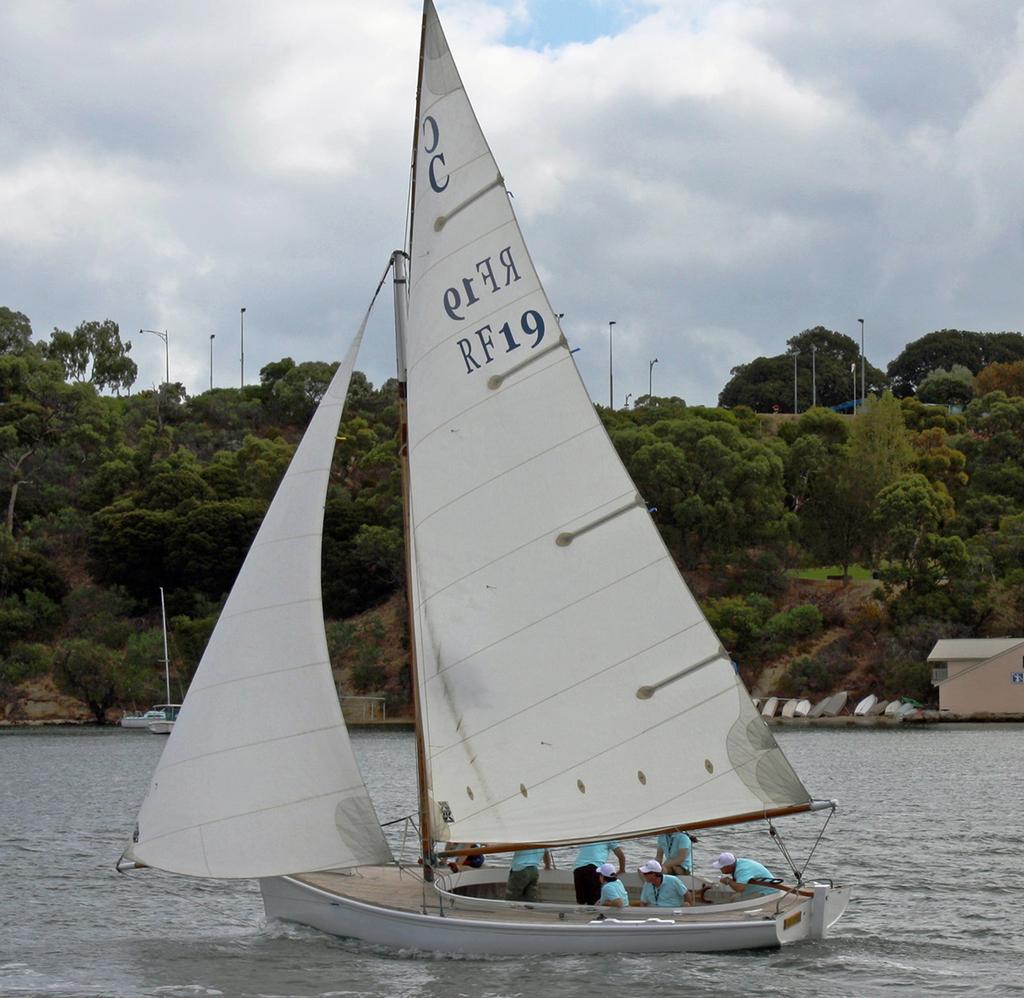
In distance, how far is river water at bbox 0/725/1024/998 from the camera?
20406 mm

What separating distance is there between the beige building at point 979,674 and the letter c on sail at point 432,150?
7580 centimetres

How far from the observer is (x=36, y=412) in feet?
430

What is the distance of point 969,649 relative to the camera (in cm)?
9125

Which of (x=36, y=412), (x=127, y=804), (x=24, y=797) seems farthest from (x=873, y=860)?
(x=36, y=412)

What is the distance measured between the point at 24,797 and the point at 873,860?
3046 cm

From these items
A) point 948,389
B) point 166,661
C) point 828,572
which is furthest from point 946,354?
point 166,661

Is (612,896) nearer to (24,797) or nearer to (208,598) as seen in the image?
(24,797)

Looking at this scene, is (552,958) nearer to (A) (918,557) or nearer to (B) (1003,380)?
(A) (918,557)

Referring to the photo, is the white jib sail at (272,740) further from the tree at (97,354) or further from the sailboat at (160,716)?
the tree at (97,354)

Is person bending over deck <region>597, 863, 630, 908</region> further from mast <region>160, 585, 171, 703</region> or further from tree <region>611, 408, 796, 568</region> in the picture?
mast <region>160, 585, 171, 703</region>

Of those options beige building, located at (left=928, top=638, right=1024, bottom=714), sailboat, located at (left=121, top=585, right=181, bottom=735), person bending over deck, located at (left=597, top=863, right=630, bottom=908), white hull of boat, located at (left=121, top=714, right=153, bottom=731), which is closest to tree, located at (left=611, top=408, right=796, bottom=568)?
beige building, located at (left=928, top=638, right=1024, bottom=714)

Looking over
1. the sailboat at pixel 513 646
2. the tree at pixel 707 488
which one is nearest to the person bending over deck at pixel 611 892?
the sailboat at pixel 513 646

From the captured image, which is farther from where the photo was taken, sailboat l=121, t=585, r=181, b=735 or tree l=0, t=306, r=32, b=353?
tree l=0, t=306, r=32, b=353

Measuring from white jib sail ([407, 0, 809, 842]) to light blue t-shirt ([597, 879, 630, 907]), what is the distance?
0.84 m
